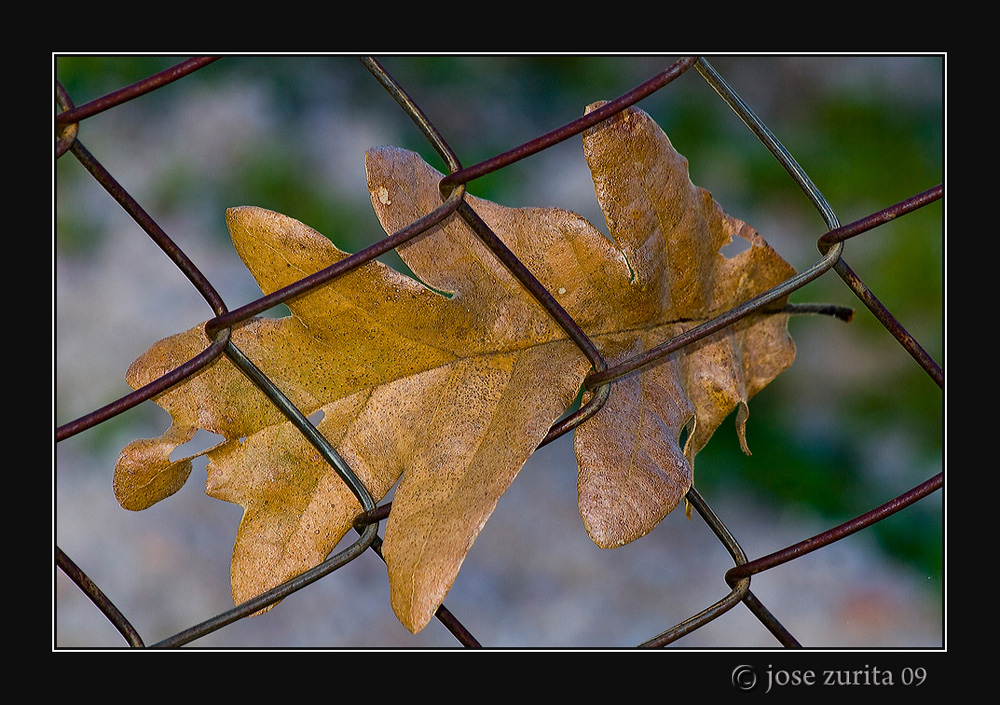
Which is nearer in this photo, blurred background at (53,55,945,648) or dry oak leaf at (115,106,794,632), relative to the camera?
dry oak leaf at (115,106,794,632)

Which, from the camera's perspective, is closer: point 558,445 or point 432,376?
point 432,376

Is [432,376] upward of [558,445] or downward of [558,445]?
upward

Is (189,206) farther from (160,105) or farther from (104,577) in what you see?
(104,577)

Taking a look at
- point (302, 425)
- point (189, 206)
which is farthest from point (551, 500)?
point (302, 425)

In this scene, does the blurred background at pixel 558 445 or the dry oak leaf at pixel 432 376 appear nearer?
the dry oak leaf at pixel 432 376
